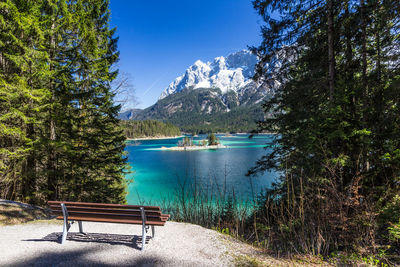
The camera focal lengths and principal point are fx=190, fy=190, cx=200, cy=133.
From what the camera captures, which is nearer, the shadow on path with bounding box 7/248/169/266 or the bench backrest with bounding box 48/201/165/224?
the shadow on path with bounding box 7/248/169/266

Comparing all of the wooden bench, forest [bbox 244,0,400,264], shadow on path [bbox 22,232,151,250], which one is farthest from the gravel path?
forest [bbox 244,0,400,264]

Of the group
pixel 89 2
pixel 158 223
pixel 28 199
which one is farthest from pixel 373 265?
pixel 89 2

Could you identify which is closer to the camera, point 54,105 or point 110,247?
point 110,247

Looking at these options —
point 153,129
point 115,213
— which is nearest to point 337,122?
point 115,213

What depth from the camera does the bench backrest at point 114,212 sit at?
2834 mm

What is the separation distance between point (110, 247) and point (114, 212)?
587mm

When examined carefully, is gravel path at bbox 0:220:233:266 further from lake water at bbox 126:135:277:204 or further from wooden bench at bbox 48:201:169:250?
lake water at bbox 126:135:277:204

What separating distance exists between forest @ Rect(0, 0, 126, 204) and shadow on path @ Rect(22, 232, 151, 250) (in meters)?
3.42

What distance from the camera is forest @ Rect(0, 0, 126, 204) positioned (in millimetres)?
5352

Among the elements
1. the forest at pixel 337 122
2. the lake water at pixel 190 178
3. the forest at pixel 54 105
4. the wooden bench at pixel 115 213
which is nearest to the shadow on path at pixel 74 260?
the wooden bench at pixel 115 213

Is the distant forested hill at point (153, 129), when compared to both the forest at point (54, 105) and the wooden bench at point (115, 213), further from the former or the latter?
the wooden bench at point (115, 213)

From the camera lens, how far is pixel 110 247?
2.95 metres

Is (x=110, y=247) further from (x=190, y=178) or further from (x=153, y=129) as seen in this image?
(x=153, y=129)

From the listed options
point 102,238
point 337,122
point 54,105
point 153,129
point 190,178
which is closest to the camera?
point 102,238
